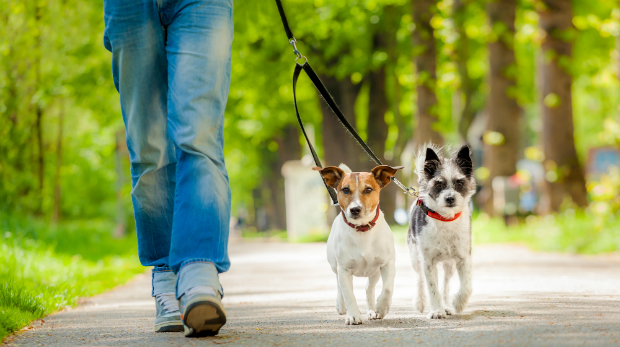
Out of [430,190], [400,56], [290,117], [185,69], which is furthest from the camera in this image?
[290,117]

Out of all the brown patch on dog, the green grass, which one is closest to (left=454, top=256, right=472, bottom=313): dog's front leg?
the brown patch on dog

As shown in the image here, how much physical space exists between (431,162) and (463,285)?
882mm

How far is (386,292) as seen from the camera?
4.47 metres

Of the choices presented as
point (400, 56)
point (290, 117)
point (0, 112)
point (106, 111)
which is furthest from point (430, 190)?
point (290, 117)

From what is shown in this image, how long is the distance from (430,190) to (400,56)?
15.2m

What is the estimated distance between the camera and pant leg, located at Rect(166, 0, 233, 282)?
12.1 feet

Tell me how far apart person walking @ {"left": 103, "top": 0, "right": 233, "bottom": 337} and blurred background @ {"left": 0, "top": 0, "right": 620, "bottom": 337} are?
165cm

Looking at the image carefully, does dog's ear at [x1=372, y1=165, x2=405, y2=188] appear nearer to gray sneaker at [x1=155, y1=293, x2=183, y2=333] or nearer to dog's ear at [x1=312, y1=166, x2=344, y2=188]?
dog's ear at [x1=312, y1=166, x2=344, y2=188]

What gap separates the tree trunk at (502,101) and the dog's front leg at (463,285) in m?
13.1

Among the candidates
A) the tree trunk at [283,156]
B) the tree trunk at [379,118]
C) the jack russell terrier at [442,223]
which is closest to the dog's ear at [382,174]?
the jack russell terrier at [442,223]

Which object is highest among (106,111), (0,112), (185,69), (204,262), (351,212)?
(106,111)

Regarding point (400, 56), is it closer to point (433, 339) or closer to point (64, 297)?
point (64, 297)

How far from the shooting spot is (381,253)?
455 centimetres

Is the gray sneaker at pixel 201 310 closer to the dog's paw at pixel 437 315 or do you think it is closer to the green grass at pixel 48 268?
the green grass at pixel 48 268
